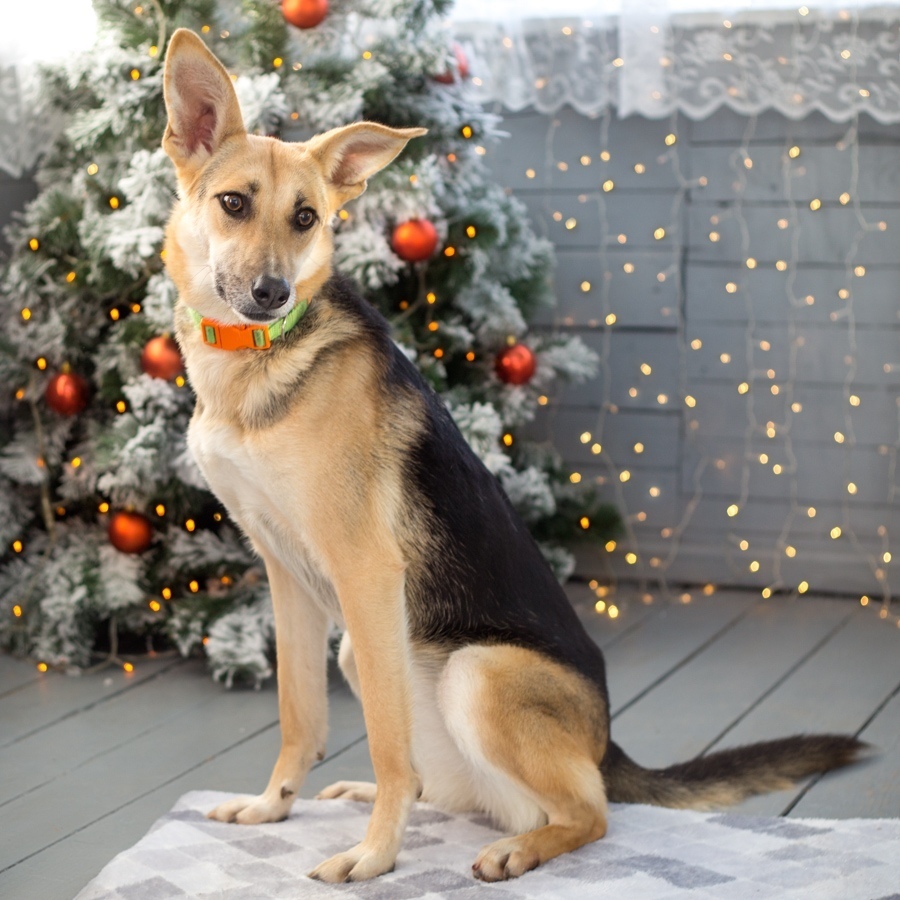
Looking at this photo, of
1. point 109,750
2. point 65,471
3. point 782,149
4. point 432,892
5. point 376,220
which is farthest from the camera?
point 782,149

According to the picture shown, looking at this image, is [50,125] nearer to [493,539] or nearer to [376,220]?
[376,220]

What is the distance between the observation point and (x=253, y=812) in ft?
7.91

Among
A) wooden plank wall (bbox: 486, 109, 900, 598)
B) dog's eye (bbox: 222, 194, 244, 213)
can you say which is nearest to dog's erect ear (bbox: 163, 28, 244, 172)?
dog's eye (bbox: 222, 194, 244, 213)

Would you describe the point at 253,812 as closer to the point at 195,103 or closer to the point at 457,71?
the point at 195,103

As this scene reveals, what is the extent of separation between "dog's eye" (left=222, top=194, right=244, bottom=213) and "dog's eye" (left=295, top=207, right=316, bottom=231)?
101 millimetres

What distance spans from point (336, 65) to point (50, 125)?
2.84ft

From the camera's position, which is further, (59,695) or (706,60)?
(706,60)

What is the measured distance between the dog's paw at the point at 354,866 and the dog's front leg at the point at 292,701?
0.89 feet

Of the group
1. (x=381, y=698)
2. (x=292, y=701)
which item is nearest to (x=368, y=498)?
(x=381, y=698)

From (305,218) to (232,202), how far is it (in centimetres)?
13

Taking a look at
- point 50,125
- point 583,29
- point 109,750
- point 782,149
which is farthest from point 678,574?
point 50,125

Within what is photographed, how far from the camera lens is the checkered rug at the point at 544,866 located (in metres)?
2.10

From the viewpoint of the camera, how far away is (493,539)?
229cm

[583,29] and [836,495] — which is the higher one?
[583,29]
